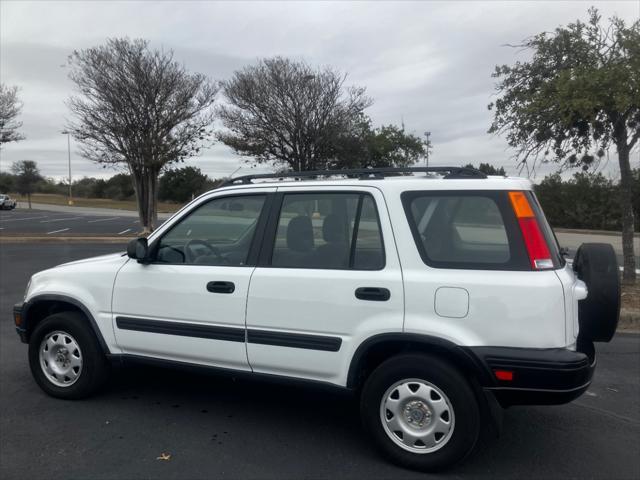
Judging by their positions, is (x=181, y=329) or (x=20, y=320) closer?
(x=181, y=329)

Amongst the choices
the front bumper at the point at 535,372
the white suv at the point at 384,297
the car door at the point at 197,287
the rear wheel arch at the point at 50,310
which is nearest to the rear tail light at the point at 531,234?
the white suv at the point at 384,297

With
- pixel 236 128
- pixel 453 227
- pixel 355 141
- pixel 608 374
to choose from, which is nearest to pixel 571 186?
pixel 355 141

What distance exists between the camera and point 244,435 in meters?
4.00

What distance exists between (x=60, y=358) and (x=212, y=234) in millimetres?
1577

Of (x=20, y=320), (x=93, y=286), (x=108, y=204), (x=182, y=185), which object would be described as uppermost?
(x=182, y=185)

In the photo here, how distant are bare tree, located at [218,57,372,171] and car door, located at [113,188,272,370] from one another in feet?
63.3

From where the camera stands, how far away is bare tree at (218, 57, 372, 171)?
22.8 metres

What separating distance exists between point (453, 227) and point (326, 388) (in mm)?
1304

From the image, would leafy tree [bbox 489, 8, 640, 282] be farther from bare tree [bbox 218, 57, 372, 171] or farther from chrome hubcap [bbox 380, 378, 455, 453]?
bare tree [bbox 218, 57, 372, 171]

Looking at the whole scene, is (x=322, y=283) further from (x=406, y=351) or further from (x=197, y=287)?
(x=197, y=287)

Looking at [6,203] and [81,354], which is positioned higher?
[6,203]

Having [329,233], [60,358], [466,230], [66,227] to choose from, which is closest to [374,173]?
[329,233]

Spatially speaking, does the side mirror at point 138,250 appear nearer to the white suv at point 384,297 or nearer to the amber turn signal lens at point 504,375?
the white suv at point 384,297

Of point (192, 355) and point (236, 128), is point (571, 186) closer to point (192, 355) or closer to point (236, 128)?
point (236, 128)
